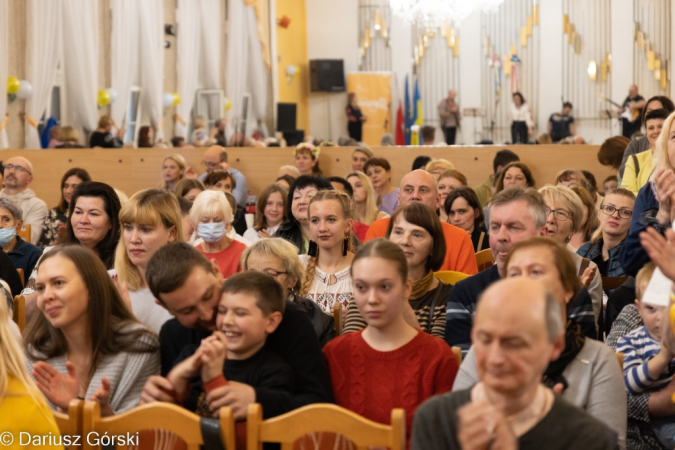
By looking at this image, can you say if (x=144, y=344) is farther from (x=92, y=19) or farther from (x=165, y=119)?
(x=165, y=119)

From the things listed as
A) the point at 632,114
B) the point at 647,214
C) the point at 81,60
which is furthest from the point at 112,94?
the point at 647,214

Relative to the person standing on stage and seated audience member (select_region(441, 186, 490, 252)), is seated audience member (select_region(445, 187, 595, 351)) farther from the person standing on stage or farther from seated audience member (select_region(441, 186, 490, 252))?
the person standing on stage

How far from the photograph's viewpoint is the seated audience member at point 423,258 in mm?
3459

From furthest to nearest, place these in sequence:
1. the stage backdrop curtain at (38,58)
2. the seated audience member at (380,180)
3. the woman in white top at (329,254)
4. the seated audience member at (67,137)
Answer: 1. the stage backdrop curtain at (38,58)
2. the seated audience member at (67,137)
3. the seated audience member at (380,180)
4. the woman in white top at (329,254)

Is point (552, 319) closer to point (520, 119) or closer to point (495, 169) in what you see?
point (495, 169)

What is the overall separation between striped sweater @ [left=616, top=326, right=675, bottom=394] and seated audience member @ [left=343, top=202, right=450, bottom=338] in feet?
2.17

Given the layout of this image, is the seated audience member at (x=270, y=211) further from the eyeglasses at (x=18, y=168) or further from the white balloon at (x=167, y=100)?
the white balloon at (x=167, y=100)

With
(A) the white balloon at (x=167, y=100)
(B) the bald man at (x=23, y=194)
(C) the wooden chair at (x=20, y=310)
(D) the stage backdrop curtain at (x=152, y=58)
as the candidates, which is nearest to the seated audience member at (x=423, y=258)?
(C) the wooden chair at (x=20, y=310)

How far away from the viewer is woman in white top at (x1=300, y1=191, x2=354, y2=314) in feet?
13.3

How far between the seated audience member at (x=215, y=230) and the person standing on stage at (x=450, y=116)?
51.2ft

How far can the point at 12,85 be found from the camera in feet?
35.9

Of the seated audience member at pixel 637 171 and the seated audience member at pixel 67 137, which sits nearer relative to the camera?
the seated audience member at pixel 637 171

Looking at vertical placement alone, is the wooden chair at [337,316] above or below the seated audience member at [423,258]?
below

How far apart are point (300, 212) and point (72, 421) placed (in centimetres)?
295
